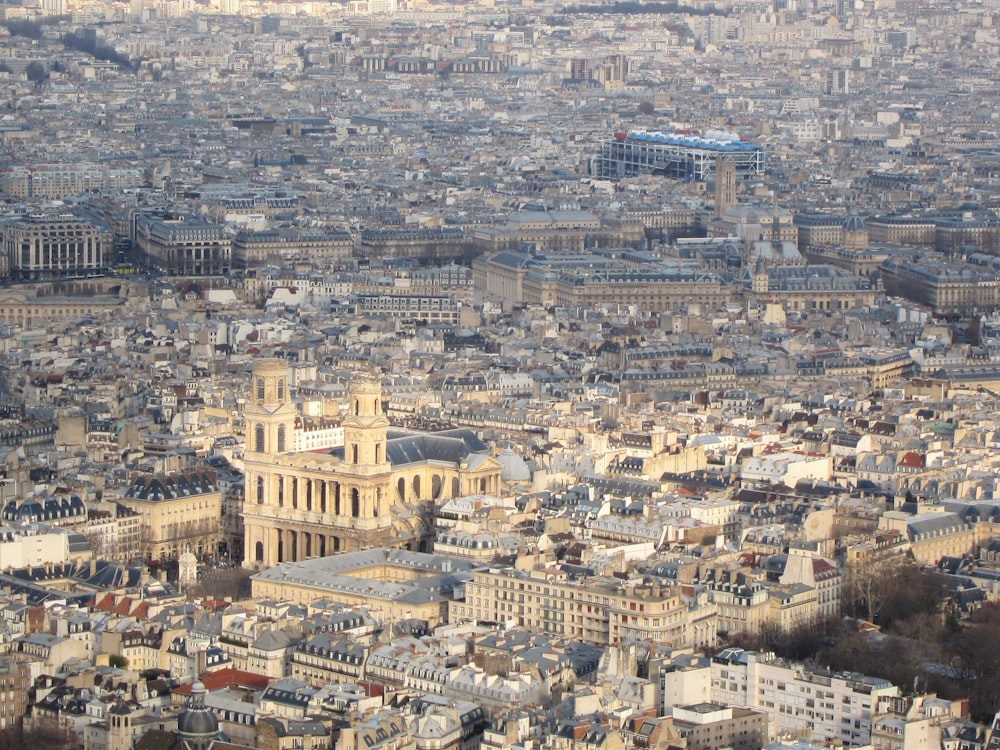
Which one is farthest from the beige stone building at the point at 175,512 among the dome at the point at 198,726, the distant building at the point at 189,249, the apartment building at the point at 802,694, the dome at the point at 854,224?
the dome at the point at 854,224

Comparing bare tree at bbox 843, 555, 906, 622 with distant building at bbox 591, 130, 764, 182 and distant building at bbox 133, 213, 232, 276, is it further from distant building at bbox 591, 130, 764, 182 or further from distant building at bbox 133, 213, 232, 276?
distant building at bbox 591, 130, 764, 182

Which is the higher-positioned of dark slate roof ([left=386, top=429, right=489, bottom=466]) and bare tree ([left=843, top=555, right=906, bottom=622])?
dark slate roof ([left=386, top=429, right=489, bottom=466])

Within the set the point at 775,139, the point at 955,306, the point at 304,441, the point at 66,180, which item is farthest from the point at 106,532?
the point at 775,139

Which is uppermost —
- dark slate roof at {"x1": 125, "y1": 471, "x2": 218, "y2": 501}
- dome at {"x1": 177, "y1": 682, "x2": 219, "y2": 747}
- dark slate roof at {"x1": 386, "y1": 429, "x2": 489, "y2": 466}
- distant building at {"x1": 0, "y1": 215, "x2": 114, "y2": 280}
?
dark slate roof at {"x1": 386, "y1": 429, "x2": 489, "y2": 466}

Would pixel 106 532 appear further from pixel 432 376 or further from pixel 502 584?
pixel 432 376

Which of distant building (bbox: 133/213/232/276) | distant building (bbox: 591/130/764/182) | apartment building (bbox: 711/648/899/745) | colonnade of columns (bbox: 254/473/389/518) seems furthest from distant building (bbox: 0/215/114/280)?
apartment building (bbox: 711/648/899/745)
